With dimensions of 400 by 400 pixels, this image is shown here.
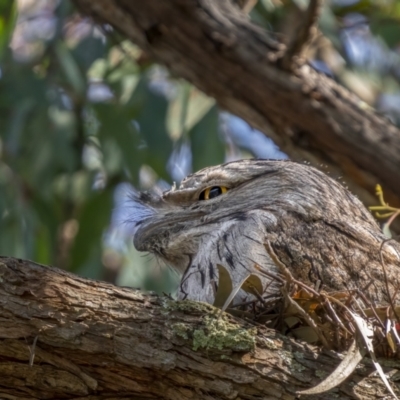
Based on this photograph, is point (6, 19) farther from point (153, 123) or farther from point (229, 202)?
point (229, 202)

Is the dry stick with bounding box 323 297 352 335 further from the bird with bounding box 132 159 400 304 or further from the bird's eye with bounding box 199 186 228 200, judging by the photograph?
the bird's eye with bounding box 199 186 228 200

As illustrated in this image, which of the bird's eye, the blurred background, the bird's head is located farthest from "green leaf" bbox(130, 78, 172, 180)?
the bird's eye

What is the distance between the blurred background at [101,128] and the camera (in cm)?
504

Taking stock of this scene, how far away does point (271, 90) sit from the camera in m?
3.88

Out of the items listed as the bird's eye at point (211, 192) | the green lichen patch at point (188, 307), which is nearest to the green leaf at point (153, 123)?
the bird's eye at point (211, 192)

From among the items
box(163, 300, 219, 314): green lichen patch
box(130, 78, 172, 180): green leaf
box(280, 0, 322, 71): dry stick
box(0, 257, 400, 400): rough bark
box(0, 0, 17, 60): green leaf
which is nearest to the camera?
box(0, 257, 400, 400): rough bark

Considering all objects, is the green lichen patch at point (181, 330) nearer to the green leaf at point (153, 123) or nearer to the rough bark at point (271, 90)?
the rough bark at point (271, 90)

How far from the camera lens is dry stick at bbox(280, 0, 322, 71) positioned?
360 cm

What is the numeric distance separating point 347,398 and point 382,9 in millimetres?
3768

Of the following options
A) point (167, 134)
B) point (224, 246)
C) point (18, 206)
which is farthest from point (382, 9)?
point (224, 246)

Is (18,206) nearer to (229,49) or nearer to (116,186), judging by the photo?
(116,186)

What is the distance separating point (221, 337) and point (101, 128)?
321 centimetres

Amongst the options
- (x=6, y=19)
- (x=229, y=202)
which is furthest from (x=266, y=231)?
(x=6, y=19)

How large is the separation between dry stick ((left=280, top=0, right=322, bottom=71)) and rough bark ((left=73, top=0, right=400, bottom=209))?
0.04 metres
